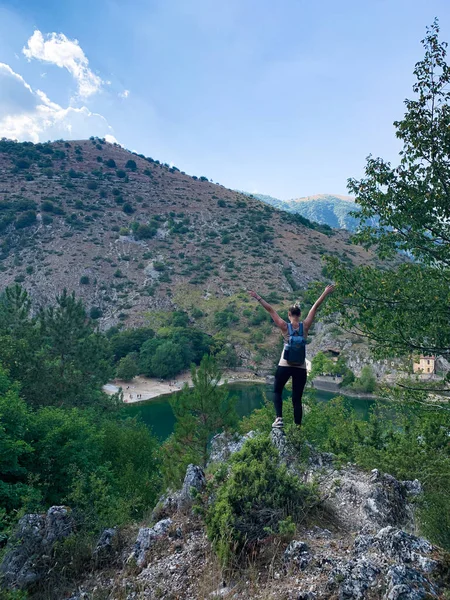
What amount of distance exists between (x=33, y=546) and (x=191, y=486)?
2.58 meters

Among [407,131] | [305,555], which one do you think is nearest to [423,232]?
[407,131]

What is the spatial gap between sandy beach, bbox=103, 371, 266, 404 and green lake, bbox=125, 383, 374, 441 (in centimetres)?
198

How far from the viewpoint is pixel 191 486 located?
5.81 metres

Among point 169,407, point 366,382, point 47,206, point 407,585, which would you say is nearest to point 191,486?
point 407,585

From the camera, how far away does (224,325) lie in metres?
79.3

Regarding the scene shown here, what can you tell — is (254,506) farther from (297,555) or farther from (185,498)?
(185,498)

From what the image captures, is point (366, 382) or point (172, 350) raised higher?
point (172, 350)

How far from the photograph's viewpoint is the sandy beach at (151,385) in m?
58.6

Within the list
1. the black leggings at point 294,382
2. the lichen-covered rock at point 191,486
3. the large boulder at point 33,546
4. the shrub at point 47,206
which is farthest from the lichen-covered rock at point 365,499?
the shrub at point 47,206

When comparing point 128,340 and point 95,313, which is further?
point 95,313

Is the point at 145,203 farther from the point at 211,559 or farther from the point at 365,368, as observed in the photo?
the point at 211,559

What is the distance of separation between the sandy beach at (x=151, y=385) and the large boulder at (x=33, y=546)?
169 feet

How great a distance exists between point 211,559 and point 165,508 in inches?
70.9

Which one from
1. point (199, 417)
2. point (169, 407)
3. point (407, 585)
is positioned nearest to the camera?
point (407, 585)
